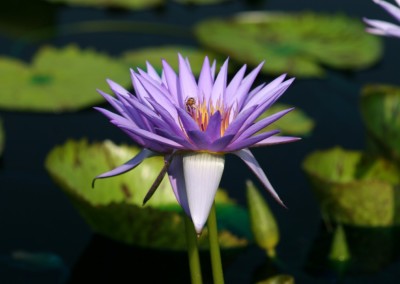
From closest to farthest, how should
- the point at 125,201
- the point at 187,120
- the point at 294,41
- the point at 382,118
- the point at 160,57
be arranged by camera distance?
the point at 187,120 < the point at 125,201 < the point at 382,118 < the point at 160,57 < the point at 294,41

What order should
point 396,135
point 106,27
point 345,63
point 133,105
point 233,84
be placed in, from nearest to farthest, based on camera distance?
point 133,105 → point 233,84 → point 396,135 → point 345,63 → point 106,27

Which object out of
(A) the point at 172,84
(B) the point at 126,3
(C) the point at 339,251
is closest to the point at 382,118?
(C) the point at 339,251

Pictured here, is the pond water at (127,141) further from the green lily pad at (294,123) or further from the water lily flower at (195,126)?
the water lily flower at (195,126)

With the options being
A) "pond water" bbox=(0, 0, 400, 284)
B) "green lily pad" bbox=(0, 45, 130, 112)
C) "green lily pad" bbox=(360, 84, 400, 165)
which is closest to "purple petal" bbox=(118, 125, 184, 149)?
"pond water" bbox=(0, 0, 400, 284)

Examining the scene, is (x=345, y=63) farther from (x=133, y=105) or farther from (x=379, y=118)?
(x=133, y=105)

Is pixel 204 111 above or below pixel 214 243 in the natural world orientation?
above

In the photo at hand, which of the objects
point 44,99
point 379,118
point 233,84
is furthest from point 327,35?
point 233,84

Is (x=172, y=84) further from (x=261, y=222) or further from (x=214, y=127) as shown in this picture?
(x=261, y=222)
